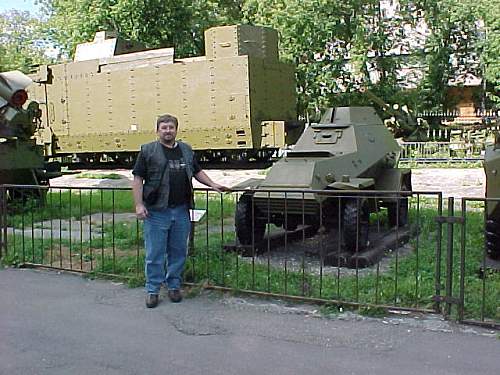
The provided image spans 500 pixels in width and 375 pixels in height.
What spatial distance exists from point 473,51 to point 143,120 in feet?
52.6

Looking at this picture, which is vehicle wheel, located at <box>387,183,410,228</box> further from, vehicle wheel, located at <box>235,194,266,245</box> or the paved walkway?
the paved walkway

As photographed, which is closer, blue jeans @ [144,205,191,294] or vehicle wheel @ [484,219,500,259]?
blue jeans @ [144,205,191,294]

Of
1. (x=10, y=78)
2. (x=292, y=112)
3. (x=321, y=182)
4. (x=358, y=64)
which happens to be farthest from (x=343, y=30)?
(x=321, y=182)

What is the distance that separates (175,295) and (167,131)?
147 centimetres

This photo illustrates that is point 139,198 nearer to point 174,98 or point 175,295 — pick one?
point 175,295

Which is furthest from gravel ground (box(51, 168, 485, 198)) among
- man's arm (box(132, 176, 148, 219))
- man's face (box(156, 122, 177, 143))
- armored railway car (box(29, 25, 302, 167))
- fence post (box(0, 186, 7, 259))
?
man's arm (box(132, 176, 148, 219))

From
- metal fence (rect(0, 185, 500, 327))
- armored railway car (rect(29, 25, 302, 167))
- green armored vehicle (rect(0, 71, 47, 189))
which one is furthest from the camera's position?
armored railway car (rect(29, 25, 302, 167))

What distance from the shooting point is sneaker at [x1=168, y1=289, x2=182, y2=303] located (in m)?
6.29

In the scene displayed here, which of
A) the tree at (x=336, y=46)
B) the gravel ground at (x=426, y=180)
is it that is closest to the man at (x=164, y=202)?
the gravel ground at (x=426, y=180)

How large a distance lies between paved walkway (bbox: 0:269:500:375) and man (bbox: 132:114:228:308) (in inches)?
9.3

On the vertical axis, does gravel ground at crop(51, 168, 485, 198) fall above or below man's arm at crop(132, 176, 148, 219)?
below

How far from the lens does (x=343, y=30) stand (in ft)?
97.7

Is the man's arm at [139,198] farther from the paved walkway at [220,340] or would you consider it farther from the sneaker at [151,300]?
the paved walkway at [220,340]

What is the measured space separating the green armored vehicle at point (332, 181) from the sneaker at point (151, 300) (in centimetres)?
151
